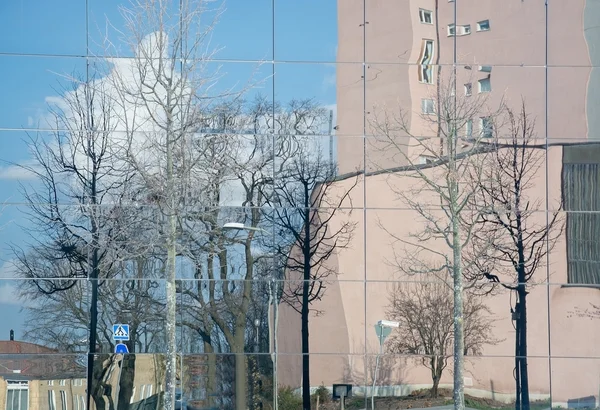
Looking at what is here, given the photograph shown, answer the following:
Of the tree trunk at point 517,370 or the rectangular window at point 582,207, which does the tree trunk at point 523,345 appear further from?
the rectangular window at point 582,207

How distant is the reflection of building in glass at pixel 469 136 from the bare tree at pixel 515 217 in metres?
0.14

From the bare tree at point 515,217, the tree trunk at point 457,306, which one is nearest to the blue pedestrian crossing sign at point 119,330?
the tree trunk at point 457,306

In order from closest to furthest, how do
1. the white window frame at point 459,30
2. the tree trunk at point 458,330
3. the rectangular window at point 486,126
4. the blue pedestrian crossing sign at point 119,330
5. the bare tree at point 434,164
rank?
the tree trunk at point 458,330, the blue pedestrian crossing sign at point 119,330, the bare tree at point 434,164, the rectangular window at point 486,126, the white window frame at point 459,30

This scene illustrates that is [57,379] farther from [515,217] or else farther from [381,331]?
[515,217]

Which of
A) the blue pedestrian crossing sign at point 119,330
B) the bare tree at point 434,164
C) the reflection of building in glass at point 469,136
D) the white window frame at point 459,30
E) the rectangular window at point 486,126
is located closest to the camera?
the blue pedestrian crossing sign at point 119,330

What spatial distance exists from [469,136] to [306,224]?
139 inches

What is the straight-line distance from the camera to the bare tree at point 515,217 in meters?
17.4

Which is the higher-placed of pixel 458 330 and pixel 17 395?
pixel 458 330

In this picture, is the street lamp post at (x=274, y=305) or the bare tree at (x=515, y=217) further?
the bare tree at (x=515, y=217)

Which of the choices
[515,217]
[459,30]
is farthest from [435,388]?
[459,30]

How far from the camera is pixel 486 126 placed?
1748cm

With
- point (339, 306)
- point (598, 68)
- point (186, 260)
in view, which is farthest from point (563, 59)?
point (186, 260)

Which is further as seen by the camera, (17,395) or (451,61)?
(451,61)

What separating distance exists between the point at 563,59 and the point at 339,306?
6393 millimetres
